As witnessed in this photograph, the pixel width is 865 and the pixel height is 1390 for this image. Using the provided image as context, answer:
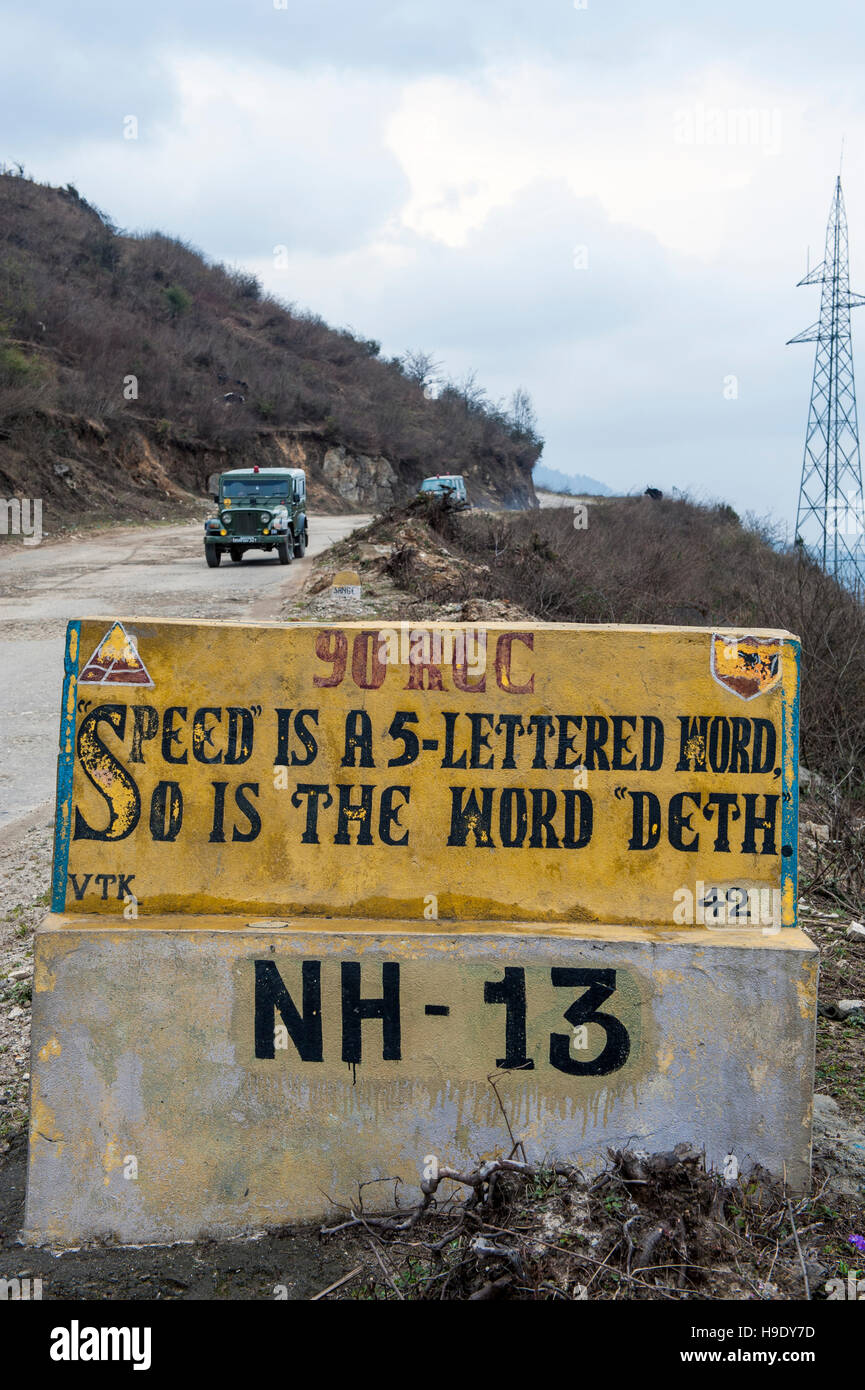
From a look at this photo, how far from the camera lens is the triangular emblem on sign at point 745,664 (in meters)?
2.91

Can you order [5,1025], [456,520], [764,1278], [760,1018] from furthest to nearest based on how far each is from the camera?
1. [456,520]
2. [5,1025]
3. [760,1018]
4. [764,1278]

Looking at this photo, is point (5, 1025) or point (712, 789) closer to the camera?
point (712, 789)

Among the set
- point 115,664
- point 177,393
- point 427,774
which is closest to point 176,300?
point 177,393

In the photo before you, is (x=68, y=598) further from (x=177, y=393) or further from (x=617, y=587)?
(x=177, y=393)

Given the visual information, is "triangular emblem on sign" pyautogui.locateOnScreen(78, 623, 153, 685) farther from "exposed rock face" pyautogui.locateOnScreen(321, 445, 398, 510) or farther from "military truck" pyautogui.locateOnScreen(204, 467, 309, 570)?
"exposed rock face" pyautogui.locateOnScreen(321, 445, 398, 510)

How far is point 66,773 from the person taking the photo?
2.89 m

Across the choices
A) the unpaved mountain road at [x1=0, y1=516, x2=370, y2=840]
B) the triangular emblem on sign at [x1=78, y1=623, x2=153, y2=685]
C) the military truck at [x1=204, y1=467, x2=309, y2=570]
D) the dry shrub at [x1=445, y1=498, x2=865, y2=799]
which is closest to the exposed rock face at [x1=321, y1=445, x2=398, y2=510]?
the unpaved mountain road at [x1=0, y1=516, x2=370, y2=840]

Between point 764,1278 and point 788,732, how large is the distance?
1.38 metres

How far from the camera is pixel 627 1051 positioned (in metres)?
2.81

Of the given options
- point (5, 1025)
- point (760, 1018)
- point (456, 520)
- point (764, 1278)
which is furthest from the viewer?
point (456, 520)

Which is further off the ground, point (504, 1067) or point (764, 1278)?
point (504, 1067)

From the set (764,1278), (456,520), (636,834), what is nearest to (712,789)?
(636,834)
